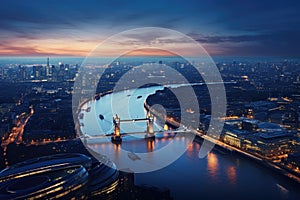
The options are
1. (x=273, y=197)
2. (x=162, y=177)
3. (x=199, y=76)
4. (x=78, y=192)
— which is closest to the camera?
(x=78, y=192)

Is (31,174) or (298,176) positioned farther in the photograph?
(298,176)

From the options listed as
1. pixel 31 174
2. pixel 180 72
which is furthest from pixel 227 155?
pixel 180 72

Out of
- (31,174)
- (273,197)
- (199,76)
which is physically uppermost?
(199,76)

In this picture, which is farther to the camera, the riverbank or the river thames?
the riverbank

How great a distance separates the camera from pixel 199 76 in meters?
19.4

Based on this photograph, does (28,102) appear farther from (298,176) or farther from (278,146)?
(298,176)

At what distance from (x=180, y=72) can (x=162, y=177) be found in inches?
665

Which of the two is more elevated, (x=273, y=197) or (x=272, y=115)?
(x=272, y=115)

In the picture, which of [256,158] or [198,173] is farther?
[256,158]

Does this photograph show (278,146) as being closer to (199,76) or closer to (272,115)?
(272,115)

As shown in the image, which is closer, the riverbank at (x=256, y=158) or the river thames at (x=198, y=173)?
the river thames at (x=198, y=173)

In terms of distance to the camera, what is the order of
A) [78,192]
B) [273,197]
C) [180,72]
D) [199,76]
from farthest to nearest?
1. [180,72]
2. [199,76]
3. [273,197]
4. [78,192]

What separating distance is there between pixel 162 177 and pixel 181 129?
114 inches

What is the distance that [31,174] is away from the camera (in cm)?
370
